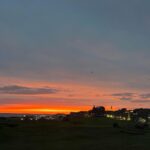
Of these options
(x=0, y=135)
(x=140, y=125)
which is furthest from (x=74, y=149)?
(x=140, y=125)

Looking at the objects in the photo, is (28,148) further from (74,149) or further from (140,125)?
(140,125)

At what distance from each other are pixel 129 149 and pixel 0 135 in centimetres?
2306

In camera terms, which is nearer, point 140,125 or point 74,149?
point 74,149

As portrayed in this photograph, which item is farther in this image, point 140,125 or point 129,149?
point 140,125

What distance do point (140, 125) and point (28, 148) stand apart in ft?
178

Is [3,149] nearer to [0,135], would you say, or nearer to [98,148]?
[98,148]

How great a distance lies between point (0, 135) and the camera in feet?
193

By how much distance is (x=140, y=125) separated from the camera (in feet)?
305

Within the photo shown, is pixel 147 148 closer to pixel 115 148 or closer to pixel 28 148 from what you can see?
pixel 115 148

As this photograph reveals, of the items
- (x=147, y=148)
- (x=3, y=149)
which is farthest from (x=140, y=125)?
(x=3, y=149)

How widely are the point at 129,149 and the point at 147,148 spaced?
2.23 metres

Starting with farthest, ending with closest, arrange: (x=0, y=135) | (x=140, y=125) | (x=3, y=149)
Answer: (x=140, y=125) < (x=0, y=135) < (x=3, y=149)

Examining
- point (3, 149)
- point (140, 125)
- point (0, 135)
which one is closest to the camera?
point (3, 149)

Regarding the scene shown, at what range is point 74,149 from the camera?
1645 inches
